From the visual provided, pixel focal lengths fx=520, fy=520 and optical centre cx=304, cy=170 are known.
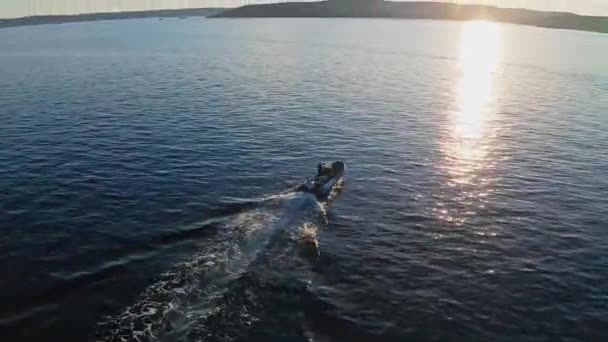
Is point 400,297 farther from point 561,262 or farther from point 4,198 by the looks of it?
point 4,198

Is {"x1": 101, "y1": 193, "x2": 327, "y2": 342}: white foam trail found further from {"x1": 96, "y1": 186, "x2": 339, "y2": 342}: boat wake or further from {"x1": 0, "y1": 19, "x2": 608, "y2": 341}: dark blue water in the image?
{"x1": 0, "y1": 19, "x2": 608, "y2": 341}: dark blue water

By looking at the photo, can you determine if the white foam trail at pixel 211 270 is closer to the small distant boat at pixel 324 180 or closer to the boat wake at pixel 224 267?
the boat wake at pixel 224 267

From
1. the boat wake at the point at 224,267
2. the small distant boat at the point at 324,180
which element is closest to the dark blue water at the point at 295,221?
the boat wake at the point at 224,267

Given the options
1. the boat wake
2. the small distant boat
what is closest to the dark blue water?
the boat wake

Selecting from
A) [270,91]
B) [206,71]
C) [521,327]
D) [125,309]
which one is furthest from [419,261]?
[206,71]

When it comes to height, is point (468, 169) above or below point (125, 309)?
above
